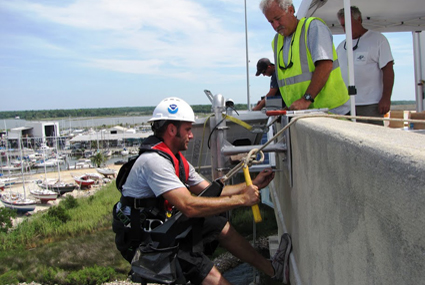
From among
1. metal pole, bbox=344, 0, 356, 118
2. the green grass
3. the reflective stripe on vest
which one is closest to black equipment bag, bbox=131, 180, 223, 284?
the reflective stripe on vest

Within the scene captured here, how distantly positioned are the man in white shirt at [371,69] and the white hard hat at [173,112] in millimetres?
2203

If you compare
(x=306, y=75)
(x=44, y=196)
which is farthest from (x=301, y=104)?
(x=44, y=196)

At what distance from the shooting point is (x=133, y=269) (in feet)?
12.0

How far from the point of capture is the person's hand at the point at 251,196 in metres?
3.57

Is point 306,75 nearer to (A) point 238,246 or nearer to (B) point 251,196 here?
(B) point 251,196

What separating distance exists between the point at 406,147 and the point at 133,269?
293 cm

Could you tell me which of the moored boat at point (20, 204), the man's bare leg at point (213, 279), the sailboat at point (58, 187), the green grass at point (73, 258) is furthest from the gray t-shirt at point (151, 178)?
the sailboat at point (58, 187)


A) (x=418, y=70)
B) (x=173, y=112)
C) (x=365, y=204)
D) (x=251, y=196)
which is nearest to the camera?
(x=365, y=204)

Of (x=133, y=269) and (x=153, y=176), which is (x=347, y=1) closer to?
(x=153, y=176)

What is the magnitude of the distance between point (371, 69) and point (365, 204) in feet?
12.4

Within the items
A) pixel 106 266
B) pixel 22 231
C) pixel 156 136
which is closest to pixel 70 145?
pixel 22 231

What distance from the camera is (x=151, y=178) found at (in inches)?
147

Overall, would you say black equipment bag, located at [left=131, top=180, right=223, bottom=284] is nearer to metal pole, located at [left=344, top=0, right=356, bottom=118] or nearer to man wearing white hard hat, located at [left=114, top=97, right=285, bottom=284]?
man wearing white hard hat, located at [left=114, top=97, right=285, bottom=284]

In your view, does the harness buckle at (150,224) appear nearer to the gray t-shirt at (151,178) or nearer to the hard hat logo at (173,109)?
the gray t-shirt at (151,178)
